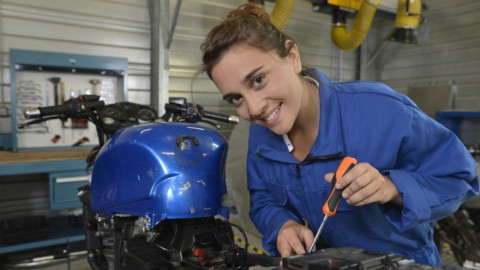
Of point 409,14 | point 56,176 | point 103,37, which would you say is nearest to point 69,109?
point 56,176

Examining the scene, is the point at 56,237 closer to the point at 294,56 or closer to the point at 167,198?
the point at 167,198

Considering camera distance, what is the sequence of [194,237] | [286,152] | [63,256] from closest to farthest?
[194,237], [286,152], [63,256]

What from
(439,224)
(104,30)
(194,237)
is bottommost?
(439,224)

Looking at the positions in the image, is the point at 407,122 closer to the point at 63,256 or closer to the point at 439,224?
the point at 439,224

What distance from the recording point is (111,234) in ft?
3.62

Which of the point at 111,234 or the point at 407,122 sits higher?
the point at 407,122

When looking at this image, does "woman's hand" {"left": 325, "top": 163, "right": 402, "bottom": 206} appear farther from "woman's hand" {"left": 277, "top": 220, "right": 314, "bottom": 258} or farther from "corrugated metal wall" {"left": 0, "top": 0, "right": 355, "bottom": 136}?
"corrugated metal wall" {"left": 0, "top": 0, "right": 355, "bottom": 136}

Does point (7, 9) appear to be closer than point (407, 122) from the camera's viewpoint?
No

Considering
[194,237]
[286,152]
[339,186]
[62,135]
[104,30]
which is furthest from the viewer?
[104,30]

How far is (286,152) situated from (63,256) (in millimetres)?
2389

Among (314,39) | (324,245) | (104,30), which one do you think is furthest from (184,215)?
(314,39)

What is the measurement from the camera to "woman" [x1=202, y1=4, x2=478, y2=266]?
82cm

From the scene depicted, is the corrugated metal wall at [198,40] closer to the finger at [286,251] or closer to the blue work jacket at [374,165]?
the blue work jacket at [374,165]

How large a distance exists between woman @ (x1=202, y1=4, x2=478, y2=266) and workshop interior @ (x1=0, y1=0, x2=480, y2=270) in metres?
0.15
